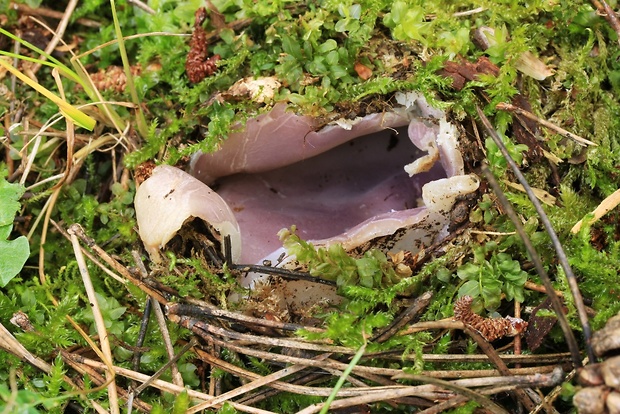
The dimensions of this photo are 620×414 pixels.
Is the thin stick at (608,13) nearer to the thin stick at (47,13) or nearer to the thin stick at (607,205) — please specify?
the thin stick at (607,205)

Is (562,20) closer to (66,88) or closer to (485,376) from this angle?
(485,376)

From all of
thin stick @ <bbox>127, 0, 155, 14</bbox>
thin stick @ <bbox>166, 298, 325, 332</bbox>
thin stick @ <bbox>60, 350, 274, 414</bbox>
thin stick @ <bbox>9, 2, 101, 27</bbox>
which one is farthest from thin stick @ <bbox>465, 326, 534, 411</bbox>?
thin stick @ <bbox>9, 2, 101, 27</bbox>

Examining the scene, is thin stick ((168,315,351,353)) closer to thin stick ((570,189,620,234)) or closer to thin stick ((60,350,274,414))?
thin stick ((60,350,274,414))

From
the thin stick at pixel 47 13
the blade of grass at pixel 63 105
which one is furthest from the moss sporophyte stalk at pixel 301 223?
the thin stick at pixel 47 13

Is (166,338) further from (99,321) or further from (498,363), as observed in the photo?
(498,363)

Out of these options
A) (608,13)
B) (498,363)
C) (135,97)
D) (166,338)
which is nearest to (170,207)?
(166,338)
